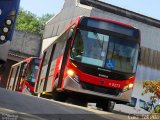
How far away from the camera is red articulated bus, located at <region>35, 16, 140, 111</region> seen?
17.4 metres

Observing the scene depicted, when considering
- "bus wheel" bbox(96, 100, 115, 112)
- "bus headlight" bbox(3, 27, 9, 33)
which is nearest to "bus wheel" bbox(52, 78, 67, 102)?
"bus wheel" bbox(96, 100, 115, 112)

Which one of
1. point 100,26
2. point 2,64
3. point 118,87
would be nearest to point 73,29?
point 100,26

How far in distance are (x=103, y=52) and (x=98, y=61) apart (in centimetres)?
35

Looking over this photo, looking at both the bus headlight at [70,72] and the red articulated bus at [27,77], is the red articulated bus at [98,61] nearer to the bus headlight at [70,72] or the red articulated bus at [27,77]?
the bus headlight at [70,72]

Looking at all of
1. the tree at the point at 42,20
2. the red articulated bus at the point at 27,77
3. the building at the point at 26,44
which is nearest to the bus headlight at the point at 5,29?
the red articulated bus at the point at 27,77

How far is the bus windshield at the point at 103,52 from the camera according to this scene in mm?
17484

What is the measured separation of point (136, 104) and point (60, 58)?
23.3m

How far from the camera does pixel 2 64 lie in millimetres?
10328

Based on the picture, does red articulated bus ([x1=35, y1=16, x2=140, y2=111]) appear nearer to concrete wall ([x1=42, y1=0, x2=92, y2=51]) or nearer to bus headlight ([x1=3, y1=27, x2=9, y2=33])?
bus headlight ([x1=3, y1=27, x2=9, y2=33])

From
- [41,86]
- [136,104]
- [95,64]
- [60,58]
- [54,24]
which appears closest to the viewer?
[95,64]

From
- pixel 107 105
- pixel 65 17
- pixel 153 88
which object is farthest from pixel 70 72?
pixel 65 17

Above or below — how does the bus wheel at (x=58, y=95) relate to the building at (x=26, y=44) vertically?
below

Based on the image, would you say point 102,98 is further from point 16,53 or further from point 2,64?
point 16,53

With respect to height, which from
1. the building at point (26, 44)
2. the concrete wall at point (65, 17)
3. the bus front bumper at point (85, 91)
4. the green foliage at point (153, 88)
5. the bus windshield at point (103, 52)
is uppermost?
the concrete wall at point (65, 17)
